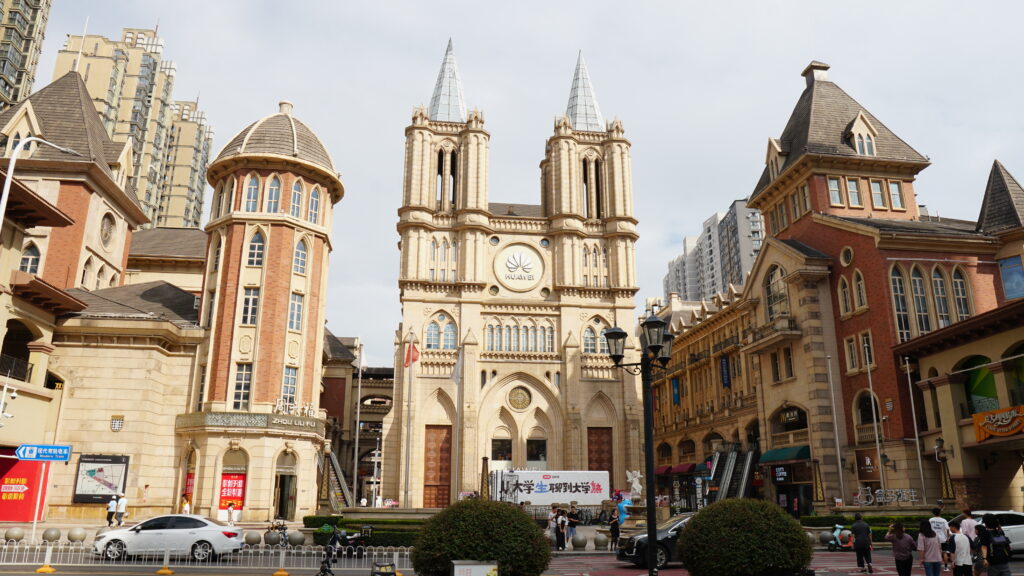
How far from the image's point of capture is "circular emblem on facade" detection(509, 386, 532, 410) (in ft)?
192

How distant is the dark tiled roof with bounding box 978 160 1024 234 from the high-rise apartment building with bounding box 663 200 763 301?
220 feet

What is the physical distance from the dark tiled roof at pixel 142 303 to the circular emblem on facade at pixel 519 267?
26.0 m

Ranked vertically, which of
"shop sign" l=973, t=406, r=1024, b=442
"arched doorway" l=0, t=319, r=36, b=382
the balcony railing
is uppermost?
"arched doorway" l=0, t=319, r=36, b=382

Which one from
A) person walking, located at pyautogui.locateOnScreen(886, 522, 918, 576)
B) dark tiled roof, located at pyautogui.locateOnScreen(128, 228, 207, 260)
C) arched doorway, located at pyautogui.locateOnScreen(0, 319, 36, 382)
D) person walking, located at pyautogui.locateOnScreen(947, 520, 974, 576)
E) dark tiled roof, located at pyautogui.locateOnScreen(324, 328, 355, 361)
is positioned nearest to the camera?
person walking, located at pyautogui.locateOnScreen(947, 520, 974, 576)

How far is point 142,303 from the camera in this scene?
1610 inches

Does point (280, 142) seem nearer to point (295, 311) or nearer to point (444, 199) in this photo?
point (295, 311)

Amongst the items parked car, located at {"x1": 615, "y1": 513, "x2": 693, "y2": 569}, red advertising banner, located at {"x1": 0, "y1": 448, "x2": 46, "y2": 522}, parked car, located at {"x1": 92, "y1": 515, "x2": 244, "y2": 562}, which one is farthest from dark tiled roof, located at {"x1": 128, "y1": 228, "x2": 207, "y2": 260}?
parked car, located at {"x1": 615, "y1": 513, "x2": 693, "y2": 569}

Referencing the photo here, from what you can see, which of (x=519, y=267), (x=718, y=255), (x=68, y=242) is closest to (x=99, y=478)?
(x=68, y=242)

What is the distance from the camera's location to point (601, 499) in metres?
44.8

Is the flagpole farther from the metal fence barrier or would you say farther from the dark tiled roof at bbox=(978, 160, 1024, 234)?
the dark tiled roof at bbox=(978, 160, 1024, 234)

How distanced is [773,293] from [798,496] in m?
11.6

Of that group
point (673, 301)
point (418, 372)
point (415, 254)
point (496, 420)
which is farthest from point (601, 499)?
point (673, 301)

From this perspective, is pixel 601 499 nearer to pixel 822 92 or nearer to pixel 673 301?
pixel 822 92

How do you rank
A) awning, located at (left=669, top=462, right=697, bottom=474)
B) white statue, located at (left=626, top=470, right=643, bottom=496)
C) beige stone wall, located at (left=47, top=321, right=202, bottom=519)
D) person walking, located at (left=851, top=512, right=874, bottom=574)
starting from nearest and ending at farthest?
person walking, located at (left=851, top=512, right=874, bottom=574), beige stone wall, located at (left=47, top=321, right=202, bottom=519), white statue, located at (left=626, top=470, right=643, bottom=496), awning, located at (left=669, top=462, right=697, bottom=474)
